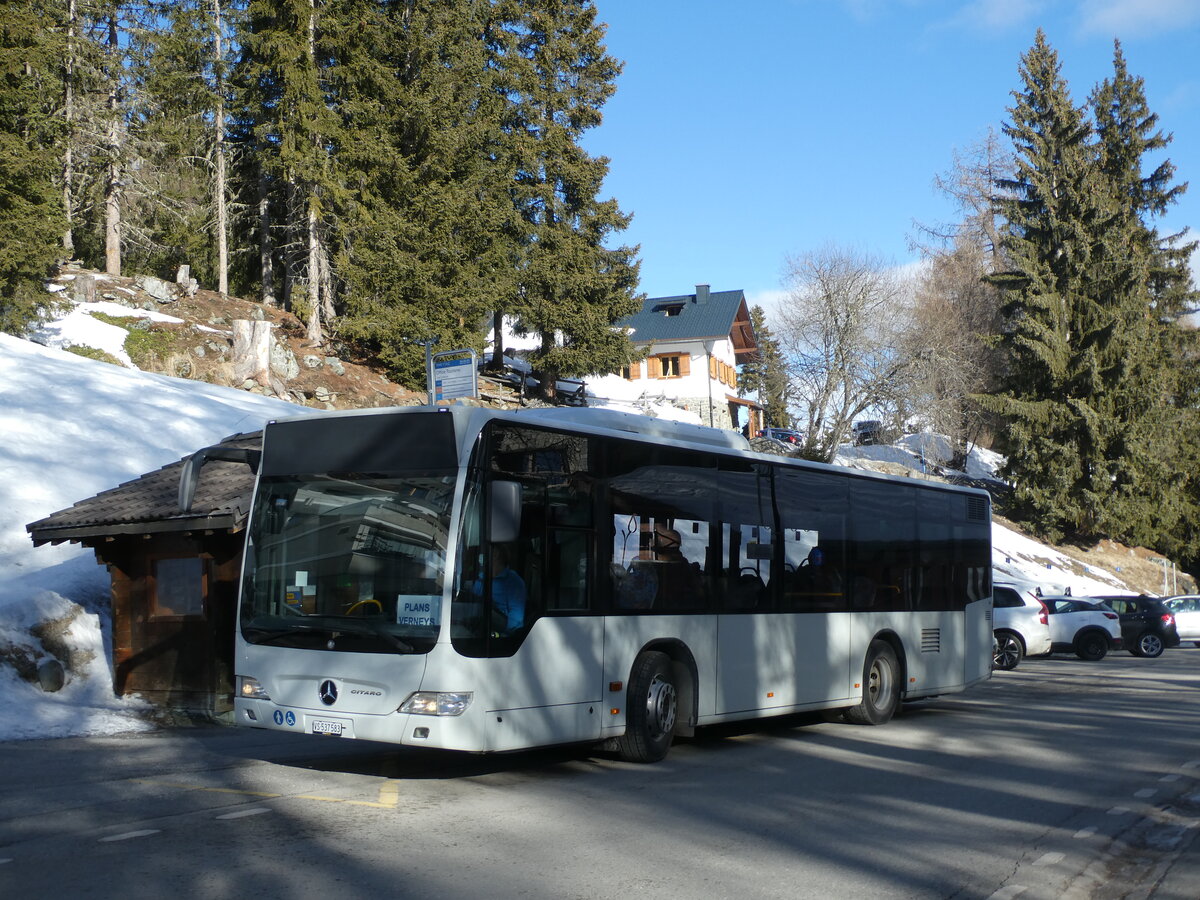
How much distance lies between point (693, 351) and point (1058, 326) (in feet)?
89.4

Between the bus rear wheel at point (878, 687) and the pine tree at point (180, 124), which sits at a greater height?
the pine tree at point (180, 124)

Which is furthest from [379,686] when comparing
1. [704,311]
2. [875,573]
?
[704,311]

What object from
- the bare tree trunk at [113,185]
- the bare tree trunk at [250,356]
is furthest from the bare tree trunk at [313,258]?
the bare tree trunk at [113,185]

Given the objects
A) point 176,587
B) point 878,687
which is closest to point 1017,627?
point 878,687

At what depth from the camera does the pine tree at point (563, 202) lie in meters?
44.8

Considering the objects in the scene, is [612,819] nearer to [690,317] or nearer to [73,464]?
[73,464]

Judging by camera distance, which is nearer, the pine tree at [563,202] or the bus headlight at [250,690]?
the bus headlight at [250,690]

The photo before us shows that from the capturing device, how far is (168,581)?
15117mm

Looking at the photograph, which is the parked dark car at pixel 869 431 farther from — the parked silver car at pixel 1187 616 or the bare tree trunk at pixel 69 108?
the bare tree trunk at pixel 69 108

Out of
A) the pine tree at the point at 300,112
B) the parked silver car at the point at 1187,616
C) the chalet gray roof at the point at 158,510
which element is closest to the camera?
the chalet gray roof at the point at 158,510

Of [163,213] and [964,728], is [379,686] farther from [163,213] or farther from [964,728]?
[163,213]

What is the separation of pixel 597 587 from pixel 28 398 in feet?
59.5

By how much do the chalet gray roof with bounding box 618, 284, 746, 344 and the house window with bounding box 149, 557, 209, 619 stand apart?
56304mm

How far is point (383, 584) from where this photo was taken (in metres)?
8.70
